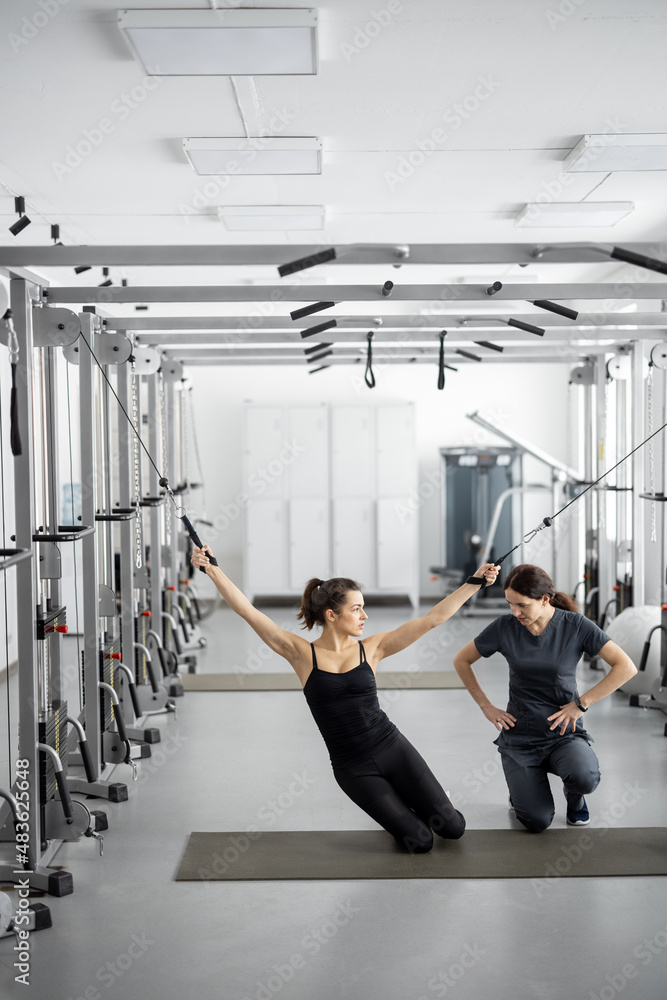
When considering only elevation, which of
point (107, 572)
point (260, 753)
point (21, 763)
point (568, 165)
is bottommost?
point (260, 753)

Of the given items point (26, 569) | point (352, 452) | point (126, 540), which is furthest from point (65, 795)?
point (352, 452)

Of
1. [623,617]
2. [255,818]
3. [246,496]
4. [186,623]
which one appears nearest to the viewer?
[255,818]

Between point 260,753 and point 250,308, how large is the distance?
5.39 m

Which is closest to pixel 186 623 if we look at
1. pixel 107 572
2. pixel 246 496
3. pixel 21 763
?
pixel 246 496

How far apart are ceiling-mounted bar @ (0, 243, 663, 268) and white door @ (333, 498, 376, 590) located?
6.18 metres

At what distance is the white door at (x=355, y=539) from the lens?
8930mm

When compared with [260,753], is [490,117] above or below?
above

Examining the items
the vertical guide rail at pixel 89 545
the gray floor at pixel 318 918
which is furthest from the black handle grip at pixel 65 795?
the vertical guide rail at pixel 89 545

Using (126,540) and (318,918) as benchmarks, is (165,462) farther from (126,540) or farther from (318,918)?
(318,918)

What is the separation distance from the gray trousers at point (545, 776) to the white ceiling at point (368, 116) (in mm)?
2567

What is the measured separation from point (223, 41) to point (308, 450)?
5.91 meters

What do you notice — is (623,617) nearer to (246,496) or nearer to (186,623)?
(186,623)

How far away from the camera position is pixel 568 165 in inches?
177

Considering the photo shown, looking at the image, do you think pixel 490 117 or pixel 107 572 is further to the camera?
pixel 107 572
